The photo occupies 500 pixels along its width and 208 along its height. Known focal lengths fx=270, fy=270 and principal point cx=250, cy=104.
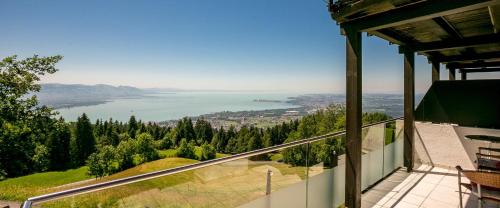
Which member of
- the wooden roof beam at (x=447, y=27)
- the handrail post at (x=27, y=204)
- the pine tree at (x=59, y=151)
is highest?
the wooden roof beam at (x=447, y=27)

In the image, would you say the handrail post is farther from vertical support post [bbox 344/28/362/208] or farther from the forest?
vertical support post [bbox 344/28/362/208]

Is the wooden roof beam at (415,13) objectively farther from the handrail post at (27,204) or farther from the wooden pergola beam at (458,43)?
the handrail post at (27,204)

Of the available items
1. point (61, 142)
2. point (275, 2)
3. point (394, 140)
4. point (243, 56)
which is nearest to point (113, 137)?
point (61, 142)

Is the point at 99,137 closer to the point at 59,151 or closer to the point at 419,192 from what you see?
the point at 59,151

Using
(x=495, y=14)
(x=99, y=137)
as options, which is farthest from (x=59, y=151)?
(x=495, y=14)

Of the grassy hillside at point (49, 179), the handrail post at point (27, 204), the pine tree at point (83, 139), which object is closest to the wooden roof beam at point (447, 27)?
the handrail post at point (27, 204)

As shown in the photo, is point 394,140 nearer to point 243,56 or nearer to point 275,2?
point 275,2
